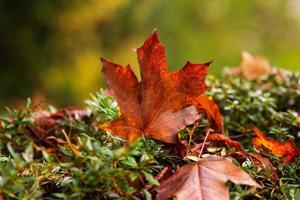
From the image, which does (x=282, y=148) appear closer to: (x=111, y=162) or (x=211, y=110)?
(x=211, y=110)

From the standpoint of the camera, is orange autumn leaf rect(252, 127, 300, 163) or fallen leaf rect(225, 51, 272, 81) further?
fallen leaf rect(225, 51, 272, 81)

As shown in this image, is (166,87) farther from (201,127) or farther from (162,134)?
(201,127)

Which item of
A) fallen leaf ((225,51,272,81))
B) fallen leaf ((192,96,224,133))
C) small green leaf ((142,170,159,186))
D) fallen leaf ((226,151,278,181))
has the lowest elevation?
fallen leaf ((226,151,278,181))

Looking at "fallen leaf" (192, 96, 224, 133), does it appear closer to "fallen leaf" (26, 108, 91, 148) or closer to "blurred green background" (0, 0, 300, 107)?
"fallen leaf" (26, 108, 91, 148)

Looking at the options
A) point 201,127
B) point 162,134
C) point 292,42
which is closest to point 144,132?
point 162,134

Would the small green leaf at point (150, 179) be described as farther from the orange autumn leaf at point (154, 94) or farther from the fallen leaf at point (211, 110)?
the fallen leaf at point (211, 110)

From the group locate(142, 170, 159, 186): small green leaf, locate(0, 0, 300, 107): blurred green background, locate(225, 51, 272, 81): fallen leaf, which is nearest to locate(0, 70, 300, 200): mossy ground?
locate(142, 170, 159, 186): small green leaf

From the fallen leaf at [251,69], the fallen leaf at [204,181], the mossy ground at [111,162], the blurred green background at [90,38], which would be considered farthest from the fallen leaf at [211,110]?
the blurred green background at [90,38]

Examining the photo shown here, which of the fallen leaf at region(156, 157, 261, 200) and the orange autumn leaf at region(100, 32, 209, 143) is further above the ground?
the orange autumn leaf at region(100, 32, 209, 143)
